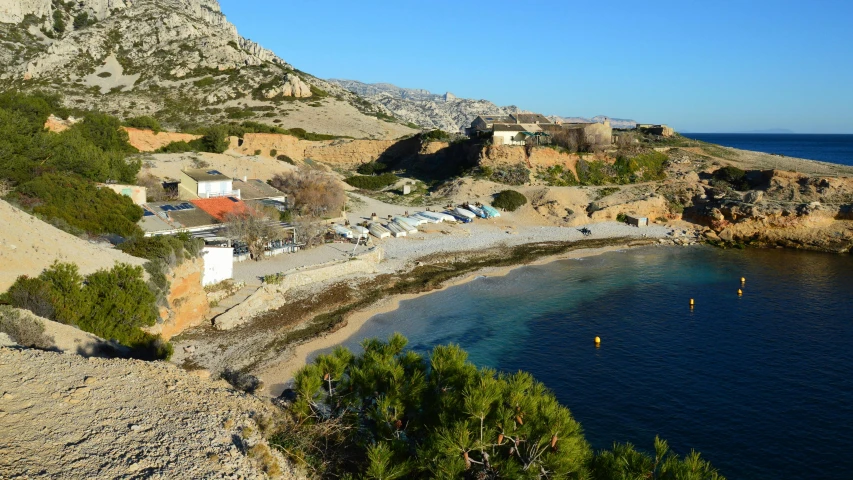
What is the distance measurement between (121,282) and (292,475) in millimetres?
12814

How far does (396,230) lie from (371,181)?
56.7 feet

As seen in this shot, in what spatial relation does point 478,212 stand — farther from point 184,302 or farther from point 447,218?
point 184,302

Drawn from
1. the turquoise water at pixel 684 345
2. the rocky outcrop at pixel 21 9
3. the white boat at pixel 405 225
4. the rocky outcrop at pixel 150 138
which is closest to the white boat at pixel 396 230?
the white boat at pixel 405 225

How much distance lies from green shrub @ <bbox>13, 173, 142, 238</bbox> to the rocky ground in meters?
16.2

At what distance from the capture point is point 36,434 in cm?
760

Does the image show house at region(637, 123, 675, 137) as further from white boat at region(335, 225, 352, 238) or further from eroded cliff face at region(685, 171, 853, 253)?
white boat at region(335, 225, 352, 238)

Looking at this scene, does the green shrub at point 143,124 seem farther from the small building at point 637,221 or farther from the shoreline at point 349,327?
the small building at point 637,221

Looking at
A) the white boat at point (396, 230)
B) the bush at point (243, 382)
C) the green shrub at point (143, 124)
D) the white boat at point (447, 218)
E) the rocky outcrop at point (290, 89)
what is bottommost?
the bush at point (243, 382)

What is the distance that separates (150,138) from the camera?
162ft

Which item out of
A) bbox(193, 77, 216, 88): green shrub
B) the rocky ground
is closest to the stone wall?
the rocky ground

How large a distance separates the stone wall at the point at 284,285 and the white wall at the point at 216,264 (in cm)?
202

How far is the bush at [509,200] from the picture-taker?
45594mm

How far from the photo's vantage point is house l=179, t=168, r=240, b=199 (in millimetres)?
35812

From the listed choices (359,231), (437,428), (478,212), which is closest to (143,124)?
(359,231)
